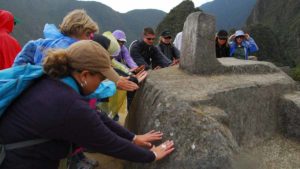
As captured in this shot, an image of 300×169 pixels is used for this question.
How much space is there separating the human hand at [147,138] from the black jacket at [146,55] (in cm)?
229

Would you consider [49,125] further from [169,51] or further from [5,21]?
[169,51]

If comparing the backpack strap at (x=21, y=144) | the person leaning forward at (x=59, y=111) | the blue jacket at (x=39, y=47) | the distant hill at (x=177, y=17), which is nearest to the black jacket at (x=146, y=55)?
the blue jacket at (x=39, y=47)

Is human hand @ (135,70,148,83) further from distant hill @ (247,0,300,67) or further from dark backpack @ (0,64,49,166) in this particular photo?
distant hill @ (247,0,300,67)

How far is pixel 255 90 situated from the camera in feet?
13.0

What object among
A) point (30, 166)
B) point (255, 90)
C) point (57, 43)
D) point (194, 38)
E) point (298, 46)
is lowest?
point (298, 46)

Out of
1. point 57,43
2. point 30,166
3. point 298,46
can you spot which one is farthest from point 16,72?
point 298,46

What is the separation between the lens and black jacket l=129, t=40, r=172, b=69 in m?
5.37

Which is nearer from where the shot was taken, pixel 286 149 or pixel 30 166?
pixel 30 166

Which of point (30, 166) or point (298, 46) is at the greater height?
point (30, 166)

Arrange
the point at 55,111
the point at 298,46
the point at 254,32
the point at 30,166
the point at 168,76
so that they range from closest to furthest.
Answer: the point at 55,111
the point at 30,166
the point at 168,76
the point at 254,32
the point at 298,46

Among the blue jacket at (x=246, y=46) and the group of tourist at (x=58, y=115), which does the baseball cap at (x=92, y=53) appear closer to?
the group of tourist at (x=58, y=115)

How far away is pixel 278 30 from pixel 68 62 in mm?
70089

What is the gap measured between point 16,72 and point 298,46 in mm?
57298

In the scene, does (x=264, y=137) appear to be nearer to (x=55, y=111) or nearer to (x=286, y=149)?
(x=286, y=149)
